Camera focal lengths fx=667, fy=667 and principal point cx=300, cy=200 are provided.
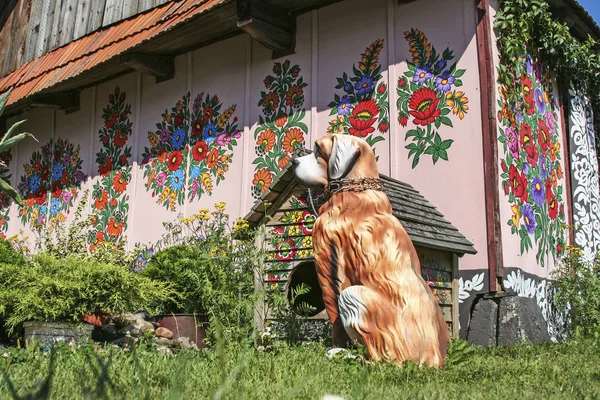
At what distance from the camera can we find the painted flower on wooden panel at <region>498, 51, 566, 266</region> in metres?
6.29

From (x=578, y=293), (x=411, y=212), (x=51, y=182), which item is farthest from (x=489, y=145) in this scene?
(x=51, y=182)

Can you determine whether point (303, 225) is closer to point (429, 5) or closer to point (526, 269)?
point (526, 269)

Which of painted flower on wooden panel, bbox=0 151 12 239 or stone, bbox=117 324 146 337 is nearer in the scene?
stone, bbox=117 324 146 337

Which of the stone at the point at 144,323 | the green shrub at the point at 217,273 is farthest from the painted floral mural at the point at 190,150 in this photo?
the stone at the point at 144,323

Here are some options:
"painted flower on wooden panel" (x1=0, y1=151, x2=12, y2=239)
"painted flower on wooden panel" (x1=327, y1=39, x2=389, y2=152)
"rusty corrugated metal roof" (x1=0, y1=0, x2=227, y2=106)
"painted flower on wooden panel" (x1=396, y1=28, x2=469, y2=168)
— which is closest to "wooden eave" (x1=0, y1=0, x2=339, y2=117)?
"rusty corrugated metal roof" (x1=0, y1=0, x2=227, y2=106)

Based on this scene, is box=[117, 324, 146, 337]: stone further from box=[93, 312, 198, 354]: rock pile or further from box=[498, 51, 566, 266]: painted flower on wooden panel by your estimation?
box=[498, 51, 566, 266]: painted flower on wooden panel

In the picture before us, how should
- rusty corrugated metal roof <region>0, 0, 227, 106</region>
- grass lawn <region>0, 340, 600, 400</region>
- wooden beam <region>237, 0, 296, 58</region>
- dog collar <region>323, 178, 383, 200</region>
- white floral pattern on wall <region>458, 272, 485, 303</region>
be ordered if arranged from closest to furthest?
grass lawn <region>0, 340, 600, 400</region>, dog collar <region>323, 178, 383, 200</region>, white floral pattern on wall <region>458, 272, 485, 303</region>, wooden beam <region>237, 0, 296, 58</region>, rusty corrugated metal roof <region>0, 0, 227, 106</region>

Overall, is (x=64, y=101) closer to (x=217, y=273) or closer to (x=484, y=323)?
(x=217, y=273)

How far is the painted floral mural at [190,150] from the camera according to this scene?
798cm

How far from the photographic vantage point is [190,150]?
8289 mm

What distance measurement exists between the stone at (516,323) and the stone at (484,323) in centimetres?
5

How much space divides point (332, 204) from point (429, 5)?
353 cm

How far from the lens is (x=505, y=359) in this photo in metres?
4.11

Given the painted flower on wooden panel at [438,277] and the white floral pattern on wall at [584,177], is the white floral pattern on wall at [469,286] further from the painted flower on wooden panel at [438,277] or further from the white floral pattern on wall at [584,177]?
the white floral pattern on wall at [584,177]
